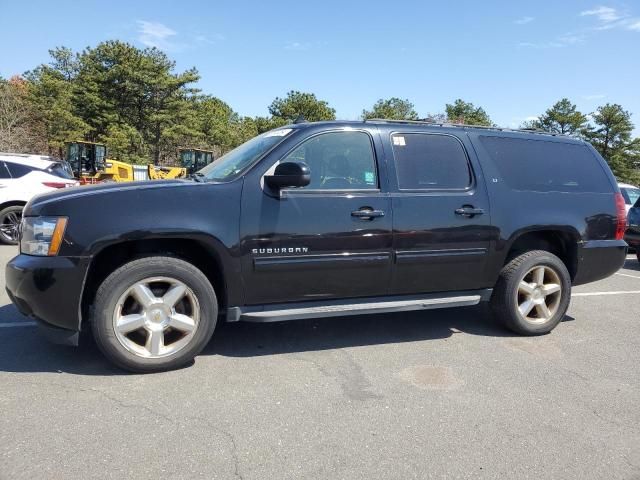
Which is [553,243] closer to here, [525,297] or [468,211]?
[525,297]

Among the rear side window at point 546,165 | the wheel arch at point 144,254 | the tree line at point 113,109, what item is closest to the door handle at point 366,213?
the wheel arch at point 144,254

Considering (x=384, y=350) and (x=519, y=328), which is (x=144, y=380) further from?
(x=519, y=328)

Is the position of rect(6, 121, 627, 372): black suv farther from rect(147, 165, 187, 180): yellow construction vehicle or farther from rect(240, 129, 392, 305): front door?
rect(147, 165, 187, 180): yellow construction vehicle

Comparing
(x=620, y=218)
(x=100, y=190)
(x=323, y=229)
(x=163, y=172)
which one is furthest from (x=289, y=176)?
(x=163, y=172)

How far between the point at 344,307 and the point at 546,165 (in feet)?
8.37

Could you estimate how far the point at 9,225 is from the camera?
9.66 m

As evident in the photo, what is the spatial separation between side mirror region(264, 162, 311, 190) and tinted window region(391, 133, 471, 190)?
0.93 m

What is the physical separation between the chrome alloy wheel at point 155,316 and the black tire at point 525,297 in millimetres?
2792

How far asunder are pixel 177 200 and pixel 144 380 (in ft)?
4.26

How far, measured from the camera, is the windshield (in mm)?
3904

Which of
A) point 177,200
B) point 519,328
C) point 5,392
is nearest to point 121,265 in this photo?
point 177,200

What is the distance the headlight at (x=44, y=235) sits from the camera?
331 centimetres

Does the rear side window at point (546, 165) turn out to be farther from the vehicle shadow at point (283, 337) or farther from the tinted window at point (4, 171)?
the tinted window at point (4, 171)

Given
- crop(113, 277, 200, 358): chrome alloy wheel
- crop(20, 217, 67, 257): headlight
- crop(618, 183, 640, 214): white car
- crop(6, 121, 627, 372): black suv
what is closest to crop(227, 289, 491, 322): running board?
crop(6, 121, 627, 372): black suv
